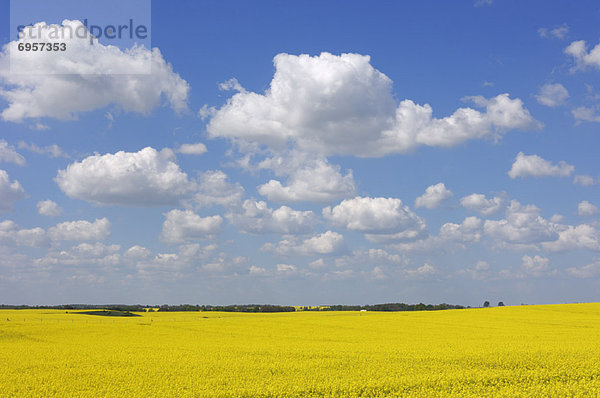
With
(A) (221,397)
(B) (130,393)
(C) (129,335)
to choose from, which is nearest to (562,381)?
(A) (221,397)

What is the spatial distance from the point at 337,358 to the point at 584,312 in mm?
74148

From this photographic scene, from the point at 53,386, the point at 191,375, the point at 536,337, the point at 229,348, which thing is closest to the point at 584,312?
the point at 536,337

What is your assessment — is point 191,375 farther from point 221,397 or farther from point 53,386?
point 53,386

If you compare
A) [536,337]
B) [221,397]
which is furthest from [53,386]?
[536,337]

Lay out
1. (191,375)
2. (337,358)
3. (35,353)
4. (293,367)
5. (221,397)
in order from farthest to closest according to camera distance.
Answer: (35,353) → (337,358) → (293,367) → (191,375) → (221,397)

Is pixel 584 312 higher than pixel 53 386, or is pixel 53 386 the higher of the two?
pixel 53 386

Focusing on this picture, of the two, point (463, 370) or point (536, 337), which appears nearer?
point (463, 370)

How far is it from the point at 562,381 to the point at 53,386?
28411 millimetres

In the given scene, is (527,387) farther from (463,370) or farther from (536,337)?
(536,337)

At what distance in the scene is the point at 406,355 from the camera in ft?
112

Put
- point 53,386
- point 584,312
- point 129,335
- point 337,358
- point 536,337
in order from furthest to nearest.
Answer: point 584,312, point 129,335, point 536,337, point 337,358, point 53,386

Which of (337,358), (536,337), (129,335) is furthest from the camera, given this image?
(129,335)

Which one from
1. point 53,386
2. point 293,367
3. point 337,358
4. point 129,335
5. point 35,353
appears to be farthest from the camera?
point 129,335

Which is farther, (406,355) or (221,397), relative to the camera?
(406,355)
